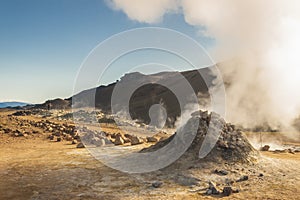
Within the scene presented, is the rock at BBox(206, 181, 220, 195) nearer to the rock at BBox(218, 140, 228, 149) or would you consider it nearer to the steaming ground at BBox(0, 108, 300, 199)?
the steaming ground at BBox(0, 108, 300, 199)

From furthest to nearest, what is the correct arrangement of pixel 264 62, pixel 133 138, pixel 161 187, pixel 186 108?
pixel 186 108
pixel 264 62
pixel 133 138
pixel 161 187

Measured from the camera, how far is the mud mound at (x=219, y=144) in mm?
17297

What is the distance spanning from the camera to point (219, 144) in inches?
707

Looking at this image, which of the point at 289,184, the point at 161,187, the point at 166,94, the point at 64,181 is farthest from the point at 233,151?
the point at 166,94

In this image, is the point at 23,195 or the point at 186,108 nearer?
the point at 23,195

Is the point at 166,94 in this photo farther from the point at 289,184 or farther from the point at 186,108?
the point at 289,184

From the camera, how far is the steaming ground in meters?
13.4

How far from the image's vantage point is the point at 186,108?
5497 cm

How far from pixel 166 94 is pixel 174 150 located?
6345 centimetres

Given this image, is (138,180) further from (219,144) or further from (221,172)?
(219,144)

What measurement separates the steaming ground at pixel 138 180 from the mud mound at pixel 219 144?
551 mm

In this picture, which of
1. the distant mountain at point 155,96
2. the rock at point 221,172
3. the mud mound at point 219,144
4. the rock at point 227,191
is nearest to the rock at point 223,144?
the mud mound at point 219,144

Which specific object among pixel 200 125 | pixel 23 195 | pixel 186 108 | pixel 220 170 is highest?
pixel 186 108

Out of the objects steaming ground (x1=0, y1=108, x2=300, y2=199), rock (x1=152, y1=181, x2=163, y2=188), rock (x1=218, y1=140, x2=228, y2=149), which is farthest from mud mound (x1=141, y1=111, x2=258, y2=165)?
rock (x1=152, y1=181, x2=163, y2=188)
